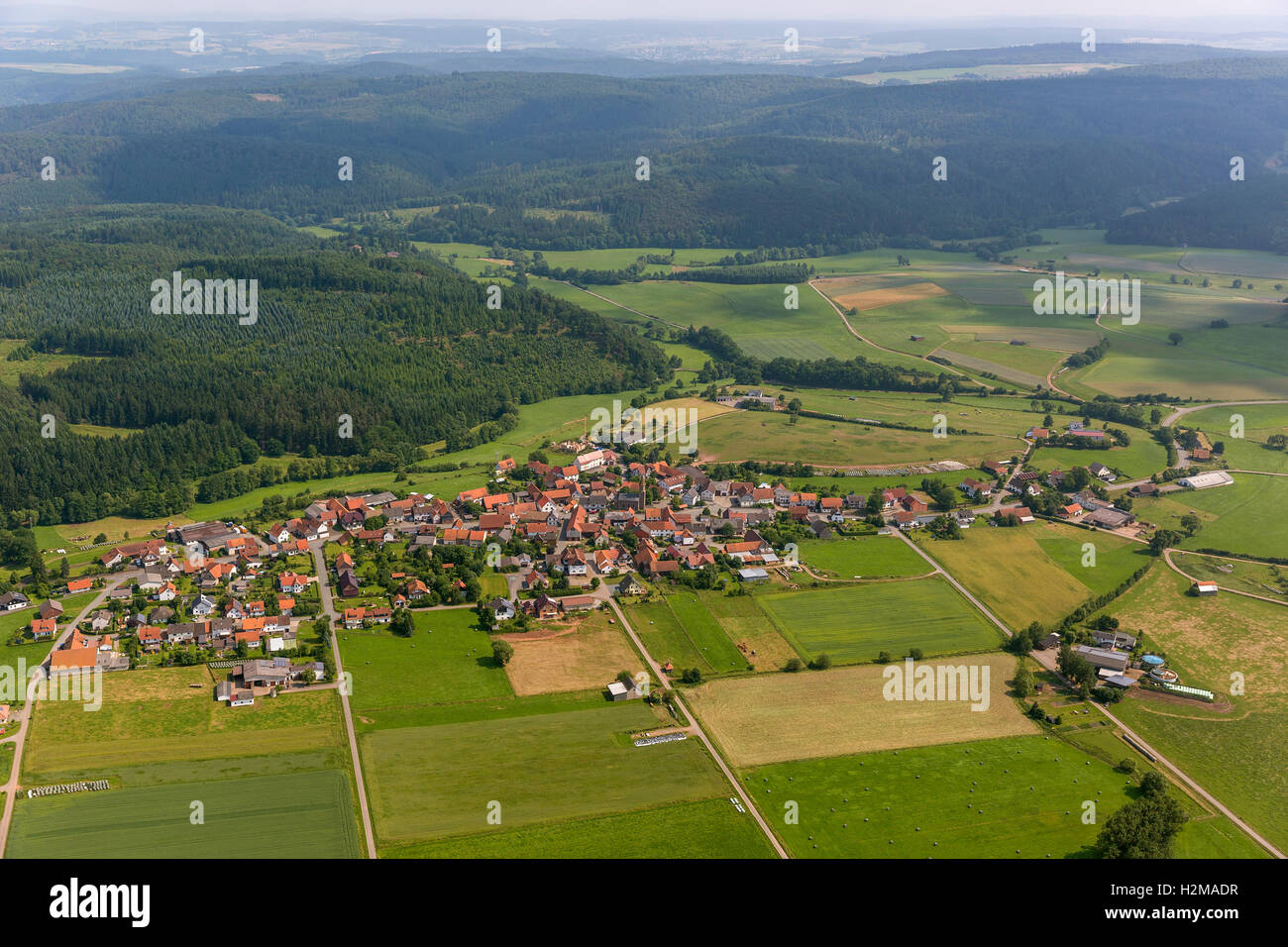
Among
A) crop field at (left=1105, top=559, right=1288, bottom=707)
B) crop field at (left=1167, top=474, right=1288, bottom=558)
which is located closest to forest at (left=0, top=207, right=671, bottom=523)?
crop field at (left=1167, top=474, right=1288, bottom=558)

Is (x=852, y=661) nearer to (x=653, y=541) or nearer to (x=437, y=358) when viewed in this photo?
(x=653, y=541)

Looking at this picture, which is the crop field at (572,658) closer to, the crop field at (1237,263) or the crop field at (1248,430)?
the crop field at (1248,430)

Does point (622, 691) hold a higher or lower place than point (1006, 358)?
lower

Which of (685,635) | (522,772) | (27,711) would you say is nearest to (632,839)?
(522,772)

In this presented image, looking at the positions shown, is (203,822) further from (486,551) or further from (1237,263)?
(1237,263)

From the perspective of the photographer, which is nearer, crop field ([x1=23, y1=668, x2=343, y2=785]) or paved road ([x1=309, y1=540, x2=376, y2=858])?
paved road ([x1=309, y1=540, x2=376, y2=858])

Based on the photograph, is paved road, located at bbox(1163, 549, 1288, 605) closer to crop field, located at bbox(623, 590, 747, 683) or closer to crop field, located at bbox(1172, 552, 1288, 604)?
crop field, located at bbox(1172, 552, 1288, 604)

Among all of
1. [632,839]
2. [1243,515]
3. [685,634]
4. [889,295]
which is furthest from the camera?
[889,295]
